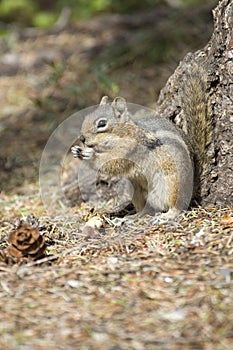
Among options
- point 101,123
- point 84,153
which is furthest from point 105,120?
point 84,153

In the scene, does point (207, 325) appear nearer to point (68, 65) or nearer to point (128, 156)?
point (128, 156)

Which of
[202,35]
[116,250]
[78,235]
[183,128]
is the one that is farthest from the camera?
[202,35]

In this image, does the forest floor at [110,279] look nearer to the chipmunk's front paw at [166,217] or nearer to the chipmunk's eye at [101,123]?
the chipmunk's front paw at [166,217]

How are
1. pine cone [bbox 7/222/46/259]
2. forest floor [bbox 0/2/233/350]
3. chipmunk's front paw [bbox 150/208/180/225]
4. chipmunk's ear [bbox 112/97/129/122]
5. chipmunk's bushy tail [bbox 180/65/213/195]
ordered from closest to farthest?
1. forest floor [bbox 0/2/233/350]
2. pine cone [bbox 7/222/46/259]
3. chipmunk's front paw [bbox 150/208/180/225]
4. chipmunk's bushy tail [bbox 180/65/213/195]
5. chipmunk's ear [bbox 112/97/129/122]

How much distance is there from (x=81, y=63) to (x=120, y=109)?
3301 mm

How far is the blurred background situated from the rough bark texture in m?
1.77

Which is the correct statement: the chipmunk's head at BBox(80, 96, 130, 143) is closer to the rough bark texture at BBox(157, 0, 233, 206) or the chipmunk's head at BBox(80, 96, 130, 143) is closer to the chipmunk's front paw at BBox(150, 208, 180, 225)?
the rough bark texture at BBox(157, 0, 233, 206)

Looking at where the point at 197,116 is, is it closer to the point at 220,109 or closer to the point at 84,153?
the point at 220,109

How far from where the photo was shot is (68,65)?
6.36 meters

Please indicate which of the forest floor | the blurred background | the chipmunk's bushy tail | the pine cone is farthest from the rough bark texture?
the blurred background

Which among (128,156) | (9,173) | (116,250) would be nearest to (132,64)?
(9,173)

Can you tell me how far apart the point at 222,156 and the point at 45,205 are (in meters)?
1.40

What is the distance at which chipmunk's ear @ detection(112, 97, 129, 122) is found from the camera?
3250mm

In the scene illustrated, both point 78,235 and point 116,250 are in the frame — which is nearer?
point 116,250
